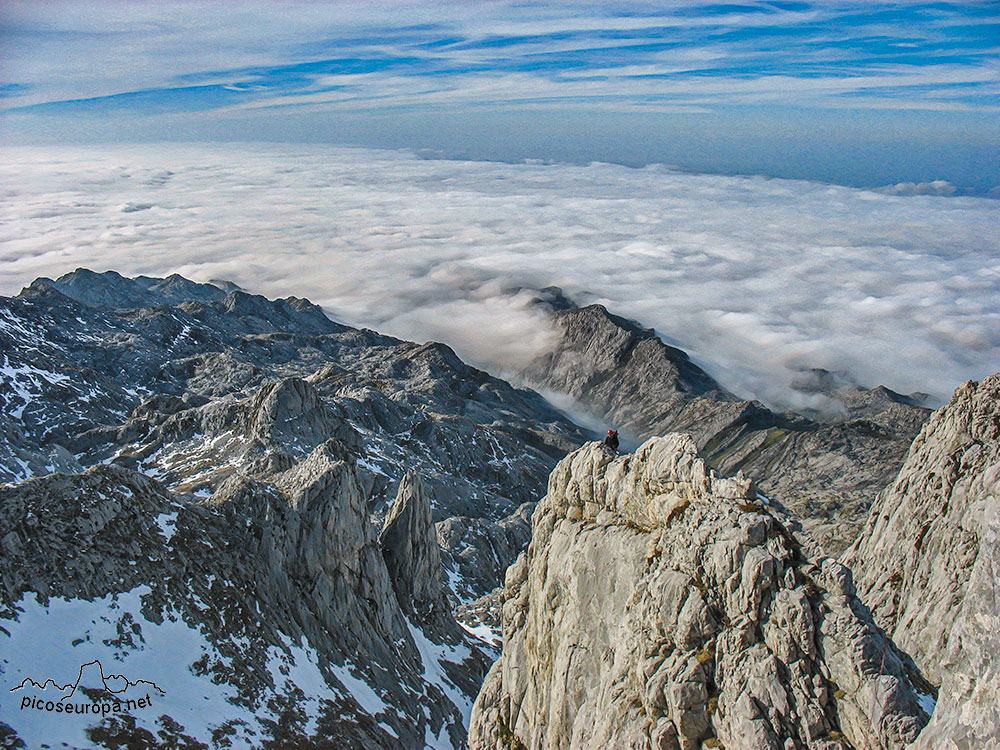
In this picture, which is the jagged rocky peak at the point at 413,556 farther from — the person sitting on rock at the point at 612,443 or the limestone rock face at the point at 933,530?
the person sitting on rock at the point at 612,443

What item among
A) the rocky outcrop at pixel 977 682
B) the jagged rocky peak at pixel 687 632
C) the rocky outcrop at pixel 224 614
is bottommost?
the rocky outcrop at pixel 224 614

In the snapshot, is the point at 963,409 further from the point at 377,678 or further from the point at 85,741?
the point at 85,741

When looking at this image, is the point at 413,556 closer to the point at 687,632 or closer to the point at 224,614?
the point at 224,614

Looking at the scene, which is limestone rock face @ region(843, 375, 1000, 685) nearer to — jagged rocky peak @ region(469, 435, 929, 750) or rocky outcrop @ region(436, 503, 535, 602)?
jagged rocky peak @ region(469, 435, 929, 750)

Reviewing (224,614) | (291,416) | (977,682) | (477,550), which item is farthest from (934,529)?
(291,416)

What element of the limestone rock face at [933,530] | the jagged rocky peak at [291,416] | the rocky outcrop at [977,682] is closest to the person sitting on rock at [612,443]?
the rocky outcrop at [977,682]

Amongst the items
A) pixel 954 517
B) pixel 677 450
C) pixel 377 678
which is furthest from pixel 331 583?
pixel 954 517
